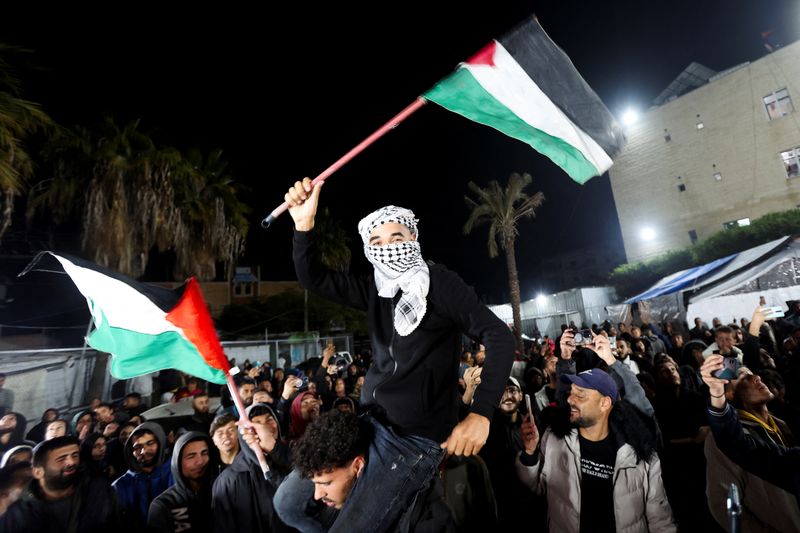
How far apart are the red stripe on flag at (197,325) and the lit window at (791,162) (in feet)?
120

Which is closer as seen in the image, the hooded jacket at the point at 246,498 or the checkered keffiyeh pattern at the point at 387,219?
the checkered keffiyeh pattern at the point at 387,219

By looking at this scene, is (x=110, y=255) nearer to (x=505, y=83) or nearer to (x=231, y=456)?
(x=231, y=456)

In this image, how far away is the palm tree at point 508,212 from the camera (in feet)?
68.6

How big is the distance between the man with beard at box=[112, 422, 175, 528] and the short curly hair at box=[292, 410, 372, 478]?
3.20 metres

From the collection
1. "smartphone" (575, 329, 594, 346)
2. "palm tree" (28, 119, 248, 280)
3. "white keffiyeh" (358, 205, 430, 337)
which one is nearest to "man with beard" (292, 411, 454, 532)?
"white keffiyeh" (358, 205, 430, 337)

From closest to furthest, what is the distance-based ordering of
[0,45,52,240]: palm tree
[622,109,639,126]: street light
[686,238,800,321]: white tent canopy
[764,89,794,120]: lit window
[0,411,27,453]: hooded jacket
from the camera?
[0,411,27,453]: hooded jacket
[0,45,52,240]: palm tree
[686,238,800,321]: white tent canopy
[764,89,794,120]: lit window
[622,109,639,126]: street light

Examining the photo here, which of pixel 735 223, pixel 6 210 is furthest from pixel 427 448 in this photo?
pixel 735 223

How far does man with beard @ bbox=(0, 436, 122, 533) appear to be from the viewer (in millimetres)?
3057

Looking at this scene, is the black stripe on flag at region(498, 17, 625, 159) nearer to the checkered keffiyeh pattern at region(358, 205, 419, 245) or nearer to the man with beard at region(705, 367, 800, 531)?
the checkered keffiyeh pattern at region(358, 205, 419, 245)

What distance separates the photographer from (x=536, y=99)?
2.75 m

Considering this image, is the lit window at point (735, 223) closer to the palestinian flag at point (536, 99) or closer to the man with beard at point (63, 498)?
the palestinian flag at point (536, 99)

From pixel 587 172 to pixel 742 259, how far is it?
1861cm

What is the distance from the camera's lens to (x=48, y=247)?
52.0 feet

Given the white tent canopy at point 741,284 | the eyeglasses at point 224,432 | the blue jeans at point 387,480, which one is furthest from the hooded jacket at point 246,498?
the white tent canopy at point 741,284
